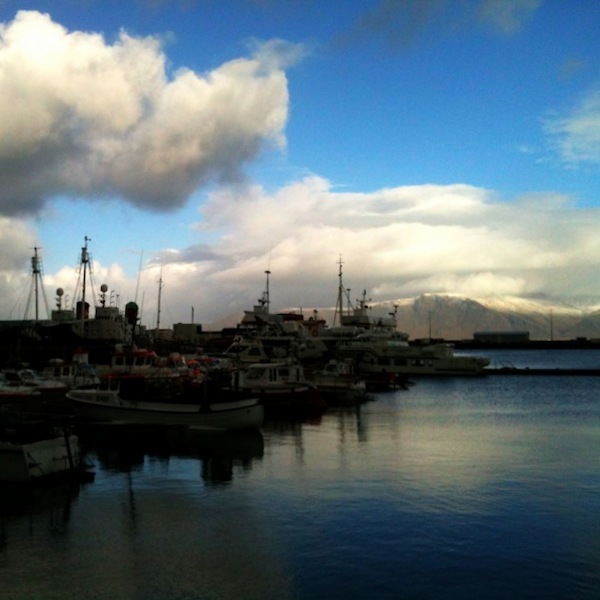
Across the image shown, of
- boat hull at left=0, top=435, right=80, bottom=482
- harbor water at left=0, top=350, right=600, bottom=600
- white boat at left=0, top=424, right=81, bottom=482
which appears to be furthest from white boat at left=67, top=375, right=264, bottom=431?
boat hull at left=0, top=435, right=80, bottom=482

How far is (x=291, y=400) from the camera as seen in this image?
145 feet

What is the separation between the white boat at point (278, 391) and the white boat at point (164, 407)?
9.40m

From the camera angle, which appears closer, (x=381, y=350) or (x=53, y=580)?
(x=53, y=580)

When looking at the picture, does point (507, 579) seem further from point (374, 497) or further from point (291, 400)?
point (291, 400)

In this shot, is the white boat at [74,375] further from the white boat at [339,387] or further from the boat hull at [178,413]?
the white boat at [339,387]

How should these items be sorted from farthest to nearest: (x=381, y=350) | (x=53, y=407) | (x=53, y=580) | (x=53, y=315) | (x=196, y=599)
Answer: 1. (x=53, y=315)
2. (x=381, y=350)
3. (x=53, y=407)
4. (x=53, y=580)
5. (x=196, y=599)

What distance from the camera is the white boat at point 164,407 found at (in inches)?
1282

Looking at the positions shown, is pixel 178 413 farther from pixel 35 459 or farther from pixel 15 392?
pixel 35 459

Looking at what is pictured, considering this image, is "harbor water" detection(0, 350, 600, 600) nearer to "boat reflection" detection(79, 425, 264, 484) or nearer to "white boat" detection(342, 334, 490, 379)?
"boat reflection" detection(79, 425, 264, 484)

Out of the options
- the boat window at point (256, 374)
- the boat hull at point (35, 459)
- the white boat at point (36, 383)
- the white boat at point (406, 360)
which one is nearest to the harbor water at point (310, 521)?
the boat hull at point (35, 459)

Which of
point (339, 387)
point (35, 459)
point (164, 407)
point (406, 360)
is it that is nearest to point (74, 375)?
point (164, 407)

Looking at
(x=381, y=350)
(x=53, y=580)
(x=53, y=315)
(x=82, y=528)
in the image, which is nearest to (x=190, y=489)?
(x=82, y=528)

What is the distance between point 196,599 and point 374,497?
29.2ft

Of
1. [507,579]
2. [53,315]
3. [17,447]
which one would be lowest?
[507,579]
